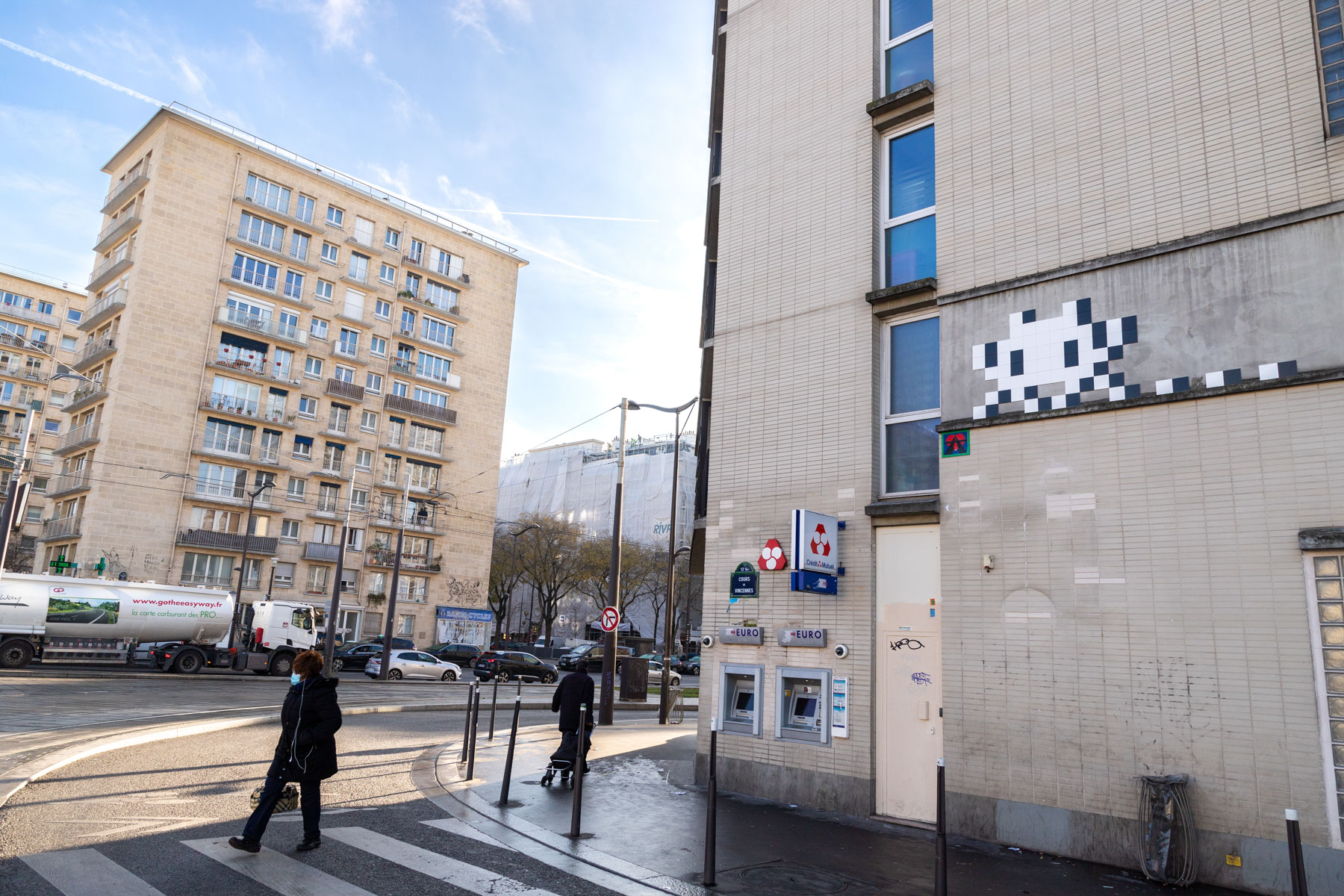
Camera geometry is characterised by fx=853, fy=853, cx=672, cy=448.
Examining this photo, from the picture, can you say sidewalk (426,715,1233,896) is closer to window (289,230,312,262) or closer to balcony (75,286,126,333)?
balcony (75,286,126,333)

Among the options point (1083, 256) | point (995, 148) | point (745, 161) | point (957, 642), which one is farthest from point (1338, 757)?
point (745, 161)

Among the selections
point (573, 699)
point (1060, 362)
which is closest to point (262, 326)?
point (573, 699)

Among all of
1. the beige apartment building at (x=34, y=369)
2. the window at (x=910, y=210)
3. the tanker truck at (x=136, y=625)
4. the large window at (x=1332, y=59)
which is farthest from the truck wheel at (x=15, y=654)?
the beige apartment building at (x=34, y=369)

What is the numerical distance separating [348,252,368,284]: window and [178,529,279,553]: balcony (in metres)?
17.6

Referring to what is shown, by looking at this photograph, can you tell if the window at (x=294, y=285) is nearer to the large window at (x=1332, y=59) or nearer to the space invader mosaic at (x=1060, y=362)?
the space invader mosaic at (x=1060, y=362)

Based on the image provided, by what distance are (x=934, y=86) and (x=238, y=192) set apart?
48.8 meters

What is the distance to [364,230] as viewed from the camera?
55.9m

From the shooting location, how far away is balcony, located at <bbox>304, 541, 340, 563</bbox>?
50219 mm

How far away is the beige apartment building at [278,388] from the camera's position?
45156mm

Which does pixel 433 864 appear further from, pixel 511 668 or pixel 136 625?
pixel 511 668

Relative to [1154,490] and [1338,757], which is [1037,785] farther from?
[1154,490]

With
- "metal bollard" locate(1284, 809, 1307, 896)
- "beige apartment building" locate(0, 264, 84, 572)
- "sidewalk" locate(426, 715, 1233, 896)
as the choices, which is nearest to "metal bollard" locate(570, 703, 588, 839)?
"sidewalk" locate(426, 715, 1233, 896)

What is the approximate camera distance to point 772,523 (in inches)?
456

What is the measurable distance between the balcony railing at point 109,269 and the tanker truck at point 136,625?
24156 millimetres
